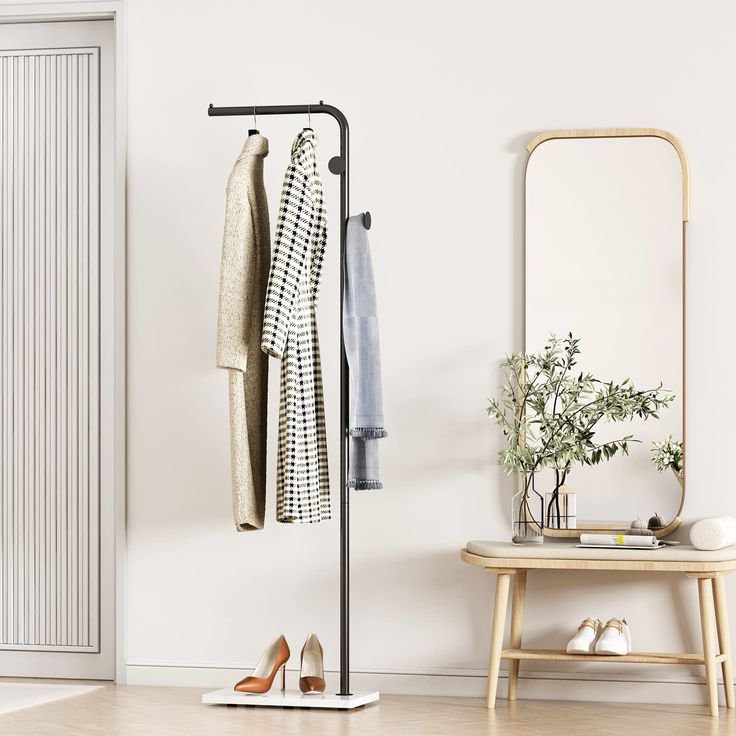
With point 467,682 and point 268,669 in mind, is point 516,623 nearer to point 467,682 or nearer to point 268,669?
point 467,682

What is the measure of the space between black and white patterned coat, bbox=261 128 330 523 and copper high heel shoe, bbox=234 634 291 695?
446mm

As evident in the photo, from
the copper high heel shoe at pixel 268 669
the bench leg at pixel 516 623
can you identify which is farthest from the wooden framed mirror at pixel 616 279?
the copper high heel shoe at pixel 268 669

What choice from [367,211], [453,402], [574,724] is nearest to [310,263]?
[367,211]

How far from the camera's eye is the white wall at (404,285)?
3.66 meters

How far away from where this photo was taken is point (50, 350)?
13.4 ft

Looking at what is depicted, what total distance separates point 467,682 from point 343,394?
3.63ft

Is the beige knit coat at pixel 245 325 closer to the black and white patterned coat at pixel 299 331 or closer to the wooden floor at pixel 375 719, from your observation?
the black and white patterned coat at pixel 299 331

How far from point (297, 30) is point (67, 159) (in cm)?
102

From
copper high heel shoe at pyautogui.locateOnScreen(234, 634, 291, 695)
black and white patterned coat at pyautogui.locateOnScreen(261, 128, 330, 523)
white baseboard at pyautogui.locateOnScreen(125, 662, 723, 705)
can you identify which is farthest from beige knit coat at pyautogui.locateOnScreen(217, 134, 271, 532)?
white baseboard at pyautogui.locateOnScreen(125, 662, 723, 705)

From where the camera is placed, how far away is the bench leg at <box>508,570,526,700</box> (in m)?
3.53

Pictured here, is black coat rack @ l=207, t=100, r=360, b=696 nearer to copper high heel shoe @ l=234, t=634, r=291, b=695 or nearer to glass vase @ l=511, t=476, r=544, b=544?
copper high heel shoe @ l=234, t=634, r=291, b=695

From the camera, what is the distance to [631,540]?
3.37 metres

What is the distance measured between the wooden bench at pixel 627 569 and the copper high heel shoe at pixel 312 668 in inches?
21.7

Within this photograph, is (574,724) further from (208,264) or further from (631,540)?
(208,264)
